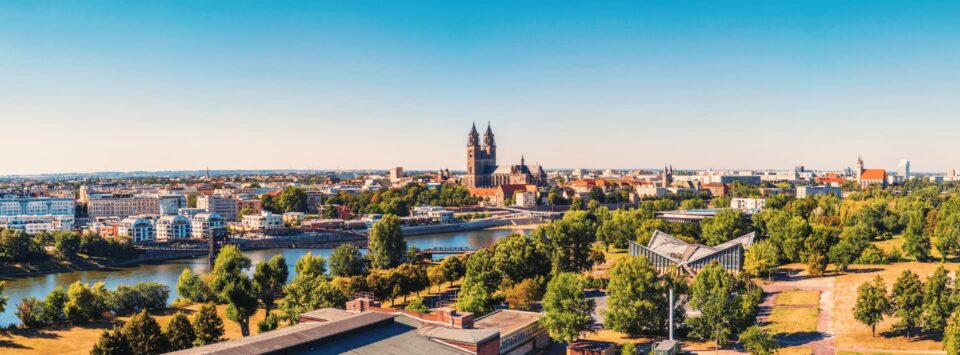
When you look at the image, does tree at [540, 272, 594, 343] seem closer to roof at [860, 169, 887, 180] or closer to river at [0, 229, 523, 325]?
river at [0, 229, 523, 325]

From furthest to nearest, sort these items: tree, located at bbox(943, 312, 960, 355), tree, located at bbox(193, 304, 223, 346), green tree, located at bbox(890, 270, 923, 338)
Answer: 1. green tree, located at bbox(890, 270, 923, 338)
2. tree, located at bbox(193, 304, 223, 346)
3. tree, located at bbox(943, 312, 960, 355)

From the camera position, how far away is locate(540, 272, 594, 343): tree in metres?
21.4

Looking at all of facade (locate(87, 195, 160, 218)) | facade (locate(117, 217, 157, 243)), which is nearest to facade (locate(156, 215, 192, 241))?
facade (locate(117, 217, 157, 243))

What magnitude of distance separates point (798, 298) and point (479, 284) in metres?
12.8

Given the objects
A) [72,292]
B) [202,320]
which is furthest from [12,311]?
[202,320]

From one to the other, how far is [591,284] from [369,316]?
48.2 ft

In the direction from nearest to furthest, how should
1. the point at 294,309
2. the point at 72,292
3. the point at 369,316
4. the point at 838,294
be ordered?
1. the point at 369,316
2. the point at 294,309
3. the point at 72,292
4. the point at 838,294

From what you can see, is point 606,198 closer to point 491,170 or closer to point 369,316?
point 491,170

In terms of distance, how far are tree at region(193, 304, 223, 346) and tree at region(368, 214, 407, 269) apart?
19392mm

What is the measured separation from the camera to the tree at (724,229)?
151 feet

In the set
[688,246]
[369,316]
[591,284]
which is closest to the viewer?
[369,316]

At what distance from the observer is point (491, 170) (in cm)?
12219

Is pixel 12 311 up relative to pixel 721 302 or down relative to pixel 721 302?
down

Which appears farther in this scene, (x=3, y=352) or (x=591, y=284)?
(x=591, y=284)
